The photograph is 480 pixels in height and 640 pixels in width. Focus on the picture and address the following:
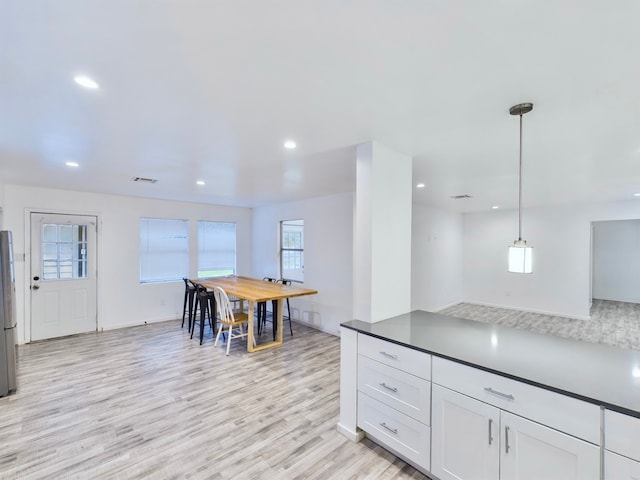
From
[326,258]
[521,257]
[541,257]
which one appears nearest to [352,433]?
[521,257]

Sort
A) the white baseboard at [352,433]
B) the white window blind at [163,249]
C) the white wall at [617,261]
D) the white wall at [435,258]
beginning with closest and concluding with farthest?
the white baseboard at [352,433] → the white window blind at [163,249] → the white wall at [435,258] → the white wall at [617,261]

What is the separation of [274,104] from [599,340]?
21.2 ft

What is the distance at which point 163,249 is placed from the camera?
5977 millimetres

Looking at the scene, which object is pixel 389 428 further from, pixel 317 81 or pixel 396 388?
pixel 317 81

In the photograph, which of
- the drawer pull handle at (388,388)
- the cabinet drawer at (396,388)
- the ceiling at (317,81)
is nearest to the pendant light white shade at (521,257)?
the ceiling at (317,81)

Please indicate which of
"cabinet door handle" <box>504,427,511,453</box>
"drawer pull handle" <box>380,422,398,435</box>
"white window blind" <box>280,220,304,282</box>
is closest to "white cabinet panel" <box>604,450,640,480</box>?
"cabinet door handle" <box>504,427,511,453</box>

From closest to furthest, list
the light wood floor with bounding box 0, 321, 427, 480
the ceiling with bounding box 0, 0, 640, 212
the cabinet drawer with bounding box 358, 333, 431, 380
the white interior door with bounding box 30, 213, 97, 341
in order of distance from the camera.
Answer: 1. the ceiling with bounding box 0, 0, 640, 212
2. the cabinet drawer with bounding box 358, 333, 431, 380
3. the light wood floor with bounding box 0, 321, 427, 480
4. the white interior door with bounding box 30, 213, 97, 341

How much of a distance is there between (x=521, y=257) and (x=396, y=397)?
52.2 inches

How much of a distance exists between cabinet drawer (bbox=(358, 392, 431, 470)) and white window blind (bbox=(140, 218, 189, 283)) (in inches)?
200

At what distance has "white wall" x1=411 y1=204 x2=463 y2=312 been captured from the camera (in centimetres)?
632

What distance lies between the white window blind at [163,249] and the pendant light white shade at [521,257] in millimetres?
5935

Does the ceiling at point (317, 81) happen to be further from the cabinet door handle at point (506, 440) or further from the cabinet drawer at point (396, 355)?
the cabinet door handle at point (506, 440)

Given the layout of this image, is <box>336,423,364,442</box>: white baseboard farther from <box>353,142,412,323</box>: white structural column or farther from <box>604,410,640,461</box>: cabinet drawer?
<box>604,410,640,461</box>: cabinet drawer

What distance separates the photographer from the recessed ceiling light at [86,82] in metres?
1.54
